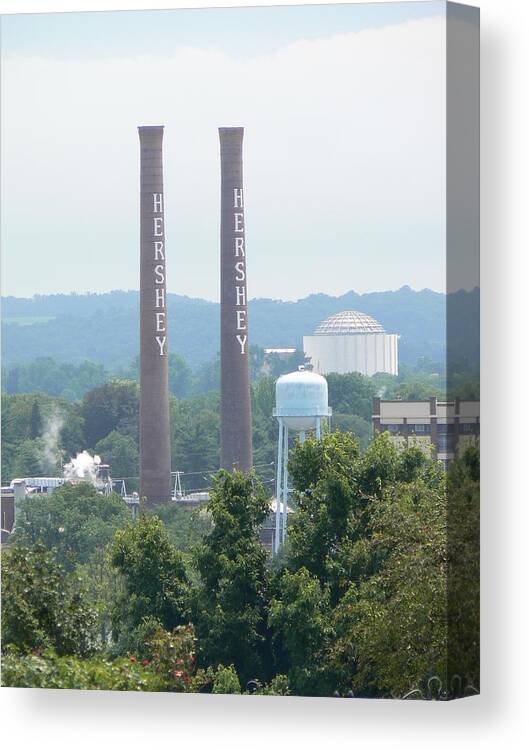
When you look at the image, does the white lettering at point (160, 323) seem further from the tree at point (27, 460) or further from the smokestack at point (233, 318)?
the tree at point (27, 460)

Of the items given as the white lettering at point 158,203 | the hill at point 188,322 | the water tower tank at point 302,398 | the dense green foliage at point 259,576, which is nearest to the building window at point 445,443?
the dense green foliage at point 259,576

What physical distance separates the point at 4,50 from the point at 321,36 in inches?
77.9

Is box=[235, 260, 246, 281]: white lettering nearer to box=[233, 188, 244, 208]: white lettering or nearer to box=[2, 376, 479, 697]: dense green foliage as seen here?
box=[233, 188, 244, 208]: white lettering

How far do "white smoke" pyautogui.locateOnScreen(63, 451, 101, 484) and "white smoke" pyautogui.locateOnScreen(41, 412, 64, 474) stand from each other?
0.31 feet

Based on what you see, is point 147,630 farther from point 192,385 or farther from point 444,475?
point 192,385

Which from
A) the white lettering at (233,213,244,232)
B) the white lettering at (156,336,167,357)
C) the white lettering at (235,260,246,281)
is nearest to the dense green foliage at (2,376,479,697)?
the white lettering at (156,336,167,357)

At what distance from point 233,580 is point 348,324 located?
1778 millimetres

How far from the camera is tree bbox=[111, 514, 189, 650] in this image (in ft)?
37.9

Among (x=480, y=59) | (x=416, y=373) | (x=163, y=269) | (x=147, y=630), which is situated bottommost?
(x=147, y=630)

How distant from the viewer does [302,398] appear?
12219mm

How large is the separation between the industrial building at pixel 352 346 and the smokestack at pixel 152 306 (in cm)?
112

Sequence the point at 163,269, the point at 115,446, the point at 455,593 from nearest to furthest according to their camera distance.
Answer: the point at 455,593
the point at 163,269
the point at 115,446

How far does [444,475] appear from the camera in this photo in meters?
10.8

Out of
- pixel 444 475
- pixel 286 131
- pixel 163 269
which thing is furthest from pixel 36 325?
pixel 444 475
